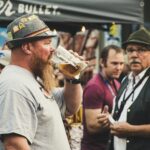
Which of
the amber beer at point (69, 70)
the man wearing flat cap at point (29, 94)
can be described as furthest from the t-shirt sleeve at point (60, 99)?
the man wearing flat cap at point (29, 94)

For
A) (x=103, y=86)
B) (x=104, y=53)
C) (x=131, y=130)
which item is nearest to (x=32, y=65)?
(x=131, y=130)

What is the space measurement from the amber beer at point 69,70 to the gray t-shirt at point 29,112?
0.38 m

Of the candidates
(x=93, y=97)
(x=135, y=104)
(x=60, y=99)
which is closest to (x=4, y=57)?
(x=93, y=97)

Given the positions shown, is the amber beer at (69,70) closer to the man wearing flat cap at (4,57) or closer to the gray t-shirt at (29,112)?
the gray t-shirt at (29,112)

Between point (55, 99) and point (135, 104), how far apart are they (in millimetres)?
935

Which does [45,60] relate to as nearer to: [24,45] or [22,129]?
[24,45]

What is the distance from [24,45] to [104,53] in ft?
8.87

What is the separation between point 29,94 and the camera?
11.5ft

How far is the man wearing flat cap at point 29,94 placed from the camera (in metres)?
3.39

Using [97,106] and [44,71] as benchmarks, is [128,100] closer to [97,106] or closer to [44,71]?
[97,106]

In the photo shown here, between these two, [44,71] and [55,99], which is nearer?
[44,71]

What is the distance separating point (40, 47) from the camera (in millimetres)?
3682

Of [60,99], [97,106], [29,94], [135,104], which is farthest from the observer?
[97,106]

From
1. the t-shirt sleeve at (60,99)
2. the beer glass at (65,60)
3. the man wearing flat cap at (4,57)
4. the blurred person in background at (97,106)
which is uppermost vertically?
the beer glass at (65,60)
